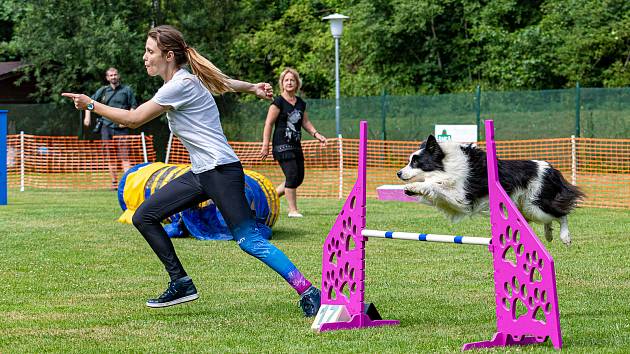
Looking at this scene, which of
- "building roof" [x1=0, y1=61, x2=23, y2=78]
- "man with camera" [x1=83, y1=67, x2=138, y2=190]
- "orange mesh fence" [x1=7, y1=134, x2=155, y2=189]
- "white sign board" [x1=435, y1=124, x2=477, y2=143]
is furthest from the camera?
"building roof" [x1=0, y1=61, x2=23, y2=78]

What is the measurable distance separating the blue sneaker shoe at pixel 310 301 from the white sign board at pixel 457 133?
12.5 meters

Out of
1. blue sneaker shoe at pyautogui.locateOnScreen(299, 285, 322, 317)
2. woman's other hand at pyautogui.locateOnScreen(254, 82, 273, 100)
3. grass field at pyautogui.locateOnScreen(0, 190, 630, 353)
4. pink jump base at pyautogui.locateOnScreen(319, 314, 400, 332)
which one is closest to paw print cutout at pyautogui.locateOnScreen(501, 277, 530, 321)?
grass field at pyautogui.locateOnScreen(0, 190, 630, 353)

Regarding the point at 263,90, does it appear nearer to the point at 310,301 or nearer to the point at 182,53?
the point at 182,53

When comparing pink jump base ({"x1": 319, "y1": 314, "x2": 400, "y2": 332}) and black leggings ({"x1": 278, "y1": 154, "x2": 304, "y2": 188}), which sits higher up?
black leggings ({"x1": 278, "y1": 154, "x2": 304, "y2": 188})

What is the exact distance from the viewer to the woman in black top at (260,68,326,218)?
10906mm

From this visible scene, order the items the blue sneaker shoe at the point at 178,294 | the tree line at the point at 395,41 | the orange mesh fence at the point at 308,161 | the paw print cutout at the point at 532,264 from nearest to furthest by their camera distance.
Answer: the paw print cutout at the point at 532,264 → the blue sneaker shoe at the point at 178,294 → the orange mesh fence at the point at 308,161 → the tree line at the point at 395,41

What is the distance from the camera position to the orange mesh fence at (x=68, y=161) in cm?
1847

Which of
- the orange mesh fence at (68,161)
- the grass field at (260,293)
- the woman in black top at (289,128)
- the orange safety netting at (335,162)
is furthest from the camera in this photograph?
the orange mesh fence at (68,161)

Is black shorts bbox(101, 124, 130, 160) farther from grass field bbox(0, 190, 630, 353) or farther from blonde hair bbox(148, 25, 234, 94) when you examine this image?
blonde hair bbox(148, 25, 234, 94)

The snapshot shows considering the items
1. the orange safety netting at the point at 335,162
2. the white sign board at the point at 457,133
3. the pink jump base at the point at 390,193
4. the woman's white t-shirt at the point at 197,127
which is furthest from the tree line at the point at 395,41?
the woman's white t-shirt at the point at 197,127

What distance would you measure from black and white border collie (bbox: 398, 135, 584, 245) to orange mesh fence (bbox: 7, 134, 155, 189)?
1162 cm

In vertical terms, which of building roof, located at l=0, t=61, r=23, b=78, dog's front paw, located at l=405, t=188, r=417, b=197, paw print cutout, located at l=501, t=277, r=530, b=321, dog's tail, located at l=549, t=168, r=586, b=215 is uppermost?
building roof, located at l=0, t=61, r=23, b=78

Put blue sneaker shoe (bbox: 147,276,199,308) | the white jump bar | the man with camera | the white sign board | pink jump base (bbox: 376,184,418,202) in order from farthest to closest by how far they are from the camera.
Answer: the white sign board
the man with camera
pink jump base (bbox: 376,184,418,202)
blue sneaker shoe (bbox: 147,276,199,308)
the white jump bar

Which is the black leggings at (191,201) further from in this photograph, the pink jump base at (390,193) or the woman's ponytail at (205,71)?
the pink jump base at (390,193)
